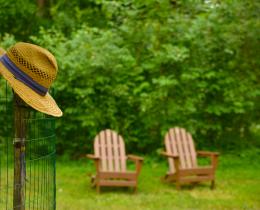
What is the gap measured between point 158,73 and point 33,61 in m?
6.31

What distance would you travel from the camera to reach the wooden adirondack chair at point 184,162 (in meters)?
7.77

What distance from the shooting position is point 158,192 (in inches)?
298

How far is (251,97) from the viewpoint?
1007cm

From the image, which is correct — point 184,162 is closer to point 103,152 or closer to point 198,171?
point 198,171

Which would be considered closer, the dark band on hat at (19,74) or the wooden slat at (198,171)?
the dark band on hat at (19,74)

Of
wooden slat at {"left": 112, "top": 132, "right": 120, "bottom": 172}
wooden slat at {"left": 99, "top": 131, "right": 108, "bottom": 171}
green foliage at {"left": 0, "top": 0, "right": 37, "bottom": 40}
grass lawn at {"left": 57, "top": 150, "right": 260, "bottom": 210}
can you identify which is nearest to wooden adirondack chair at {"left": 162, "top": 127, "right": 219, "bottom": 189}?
grass lawn at {"left": 57, "top": 150, "right": 260, "bottom": 210}

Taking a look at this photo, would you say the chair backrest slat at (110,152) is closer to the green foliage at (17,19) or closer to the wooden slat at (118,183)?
the wooden slat at (118,183)

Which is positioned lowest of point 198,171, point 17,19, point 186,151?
point 198,171

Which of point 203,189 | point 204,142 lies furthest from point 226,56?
point 203,189

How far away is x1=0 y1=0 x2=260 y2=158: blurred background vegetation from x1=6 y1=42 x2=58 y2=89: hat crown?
5621mm

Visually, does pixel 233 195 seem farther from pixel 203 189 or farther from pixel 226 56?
pixel 226 56

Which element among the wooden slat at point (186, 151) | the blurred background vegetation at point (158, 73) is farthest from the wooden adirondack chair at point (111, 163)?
the blurred background vegetation at point (158, 73)

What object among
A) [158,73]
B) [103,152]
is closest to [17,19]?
[158,73]

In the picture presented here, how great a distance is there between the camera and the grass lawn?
6.74 m
